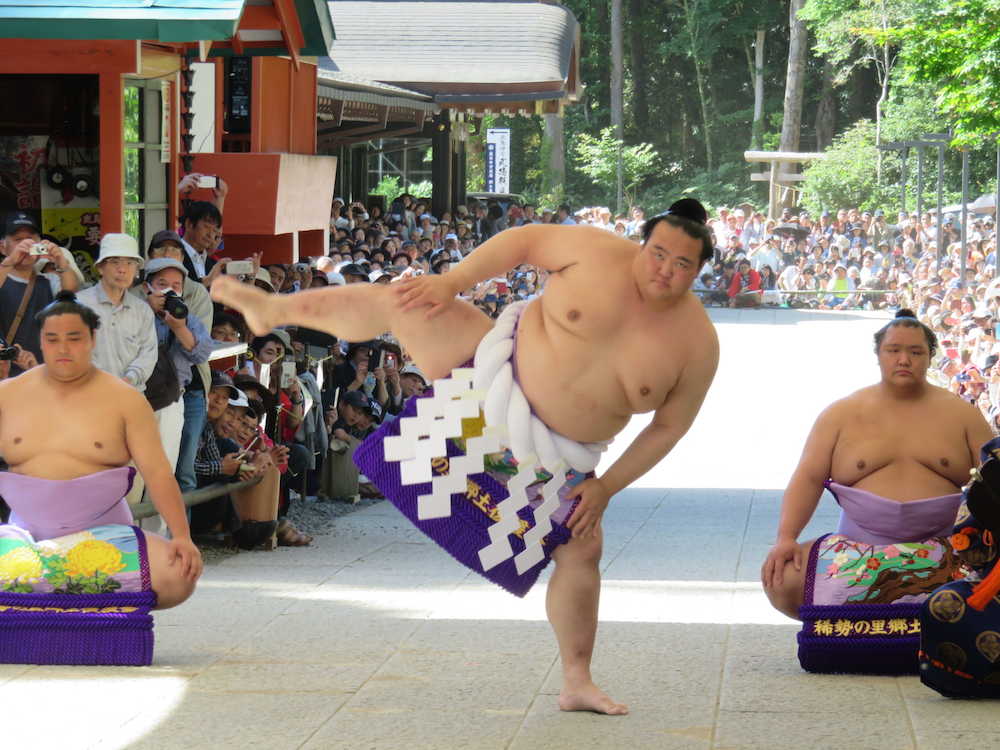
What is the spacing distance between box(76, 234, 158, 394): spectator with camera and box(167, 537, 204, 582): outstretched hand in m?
1.58

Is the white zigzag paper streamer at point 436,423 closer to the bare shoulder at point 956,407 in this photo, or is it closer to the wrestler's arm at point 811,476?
the wrestler's arm at point 811,476

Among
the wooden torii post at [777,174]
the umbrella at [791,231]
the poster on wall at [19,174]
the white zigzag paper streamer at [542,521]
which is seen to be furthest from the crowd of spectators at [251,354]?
the wooden torii post at [777,174]

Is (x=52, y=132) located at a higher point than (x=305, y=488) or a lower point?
higher

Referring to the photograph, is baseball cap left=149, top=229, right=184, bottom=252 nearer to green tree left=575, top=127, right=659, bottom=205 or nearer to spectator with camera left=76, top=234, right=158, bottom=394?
spectator with camera left=76, top=234, right=158, bottom=394

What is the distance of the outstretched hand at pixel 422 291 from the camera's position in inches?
120

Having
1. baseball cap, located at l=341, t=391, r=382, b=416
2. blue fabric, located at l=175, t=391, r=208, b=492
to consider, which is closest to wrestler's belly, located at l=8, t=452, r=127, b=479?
blue fabric, located at l=175, t=391, r=208, b=492

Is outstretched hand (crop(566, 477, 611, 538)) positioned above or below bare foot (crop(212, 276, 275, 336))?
below

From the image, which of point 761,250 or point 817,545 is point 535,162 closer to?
point 761,250

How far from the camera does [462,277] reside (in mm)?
3029

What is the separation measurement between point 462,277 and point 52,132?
185 inches

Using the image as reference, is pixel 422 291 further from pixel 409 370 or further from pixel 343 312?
pixel 409 370

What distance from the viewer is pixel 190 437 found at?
562 centimetres

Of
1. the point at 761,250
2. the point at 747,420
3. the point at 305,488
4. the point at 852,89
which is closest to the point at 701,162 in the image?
the point at 852,89

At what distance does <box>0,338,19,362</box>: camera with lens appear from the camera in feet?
15.1
